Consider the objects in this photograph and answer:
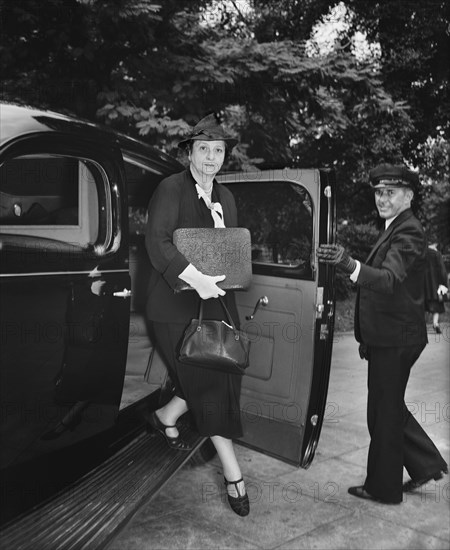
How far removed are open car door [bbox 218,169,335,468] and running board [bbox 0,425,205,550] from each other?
1.83ft

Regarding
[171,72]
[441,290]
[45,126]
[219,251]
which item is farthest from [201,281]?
[171,72]

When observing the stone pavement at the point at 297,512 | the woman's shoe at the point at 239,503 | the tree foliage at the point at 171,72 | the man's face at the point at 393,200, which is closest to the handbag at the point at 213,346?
the woman's shoe at the point at 239,503

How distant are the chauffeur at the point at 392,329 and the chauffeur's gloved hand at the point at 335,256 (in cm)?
33

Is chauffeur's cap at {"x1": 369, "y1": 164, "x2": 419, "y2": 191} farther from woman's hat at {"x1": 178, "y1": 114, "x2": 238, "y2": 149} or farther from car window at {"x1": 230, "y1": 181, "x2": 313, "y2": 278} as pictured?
woman's hat at {"x1": 178, "y1": 114, "x2": 238, "y2": 149}

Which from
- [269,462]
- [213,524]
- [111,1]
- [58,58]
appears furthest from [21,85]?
[213,524]

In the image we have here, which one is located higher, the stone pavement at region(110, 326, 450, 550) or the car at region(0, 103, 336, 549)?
the car at region(0, 103, 336, 549)

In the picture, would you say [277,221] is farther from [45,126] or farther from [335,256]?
[45,126]

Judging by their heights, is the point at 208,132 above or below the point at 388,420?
above

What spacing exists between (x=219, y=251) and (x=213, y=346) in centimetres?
50

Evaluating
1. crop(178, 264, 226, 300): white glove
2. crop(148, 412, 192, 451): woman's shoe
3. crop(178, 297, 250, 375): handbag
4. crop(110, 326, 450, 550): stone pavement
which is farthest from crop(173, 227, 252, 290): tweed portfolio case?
crop(110, 326, 450, 550): stone pavement

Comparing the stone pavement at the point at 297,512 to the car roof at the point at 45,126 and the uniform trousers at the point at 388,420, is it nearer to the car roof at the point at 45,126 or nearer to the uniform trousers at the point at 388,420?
the uniform trousers at the point at 388,420

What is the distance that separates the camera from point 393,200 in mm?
4344

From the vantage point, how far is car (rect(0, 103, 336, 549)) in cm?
291

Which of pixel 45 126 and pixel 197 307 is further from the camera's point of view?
pixel 197 307
